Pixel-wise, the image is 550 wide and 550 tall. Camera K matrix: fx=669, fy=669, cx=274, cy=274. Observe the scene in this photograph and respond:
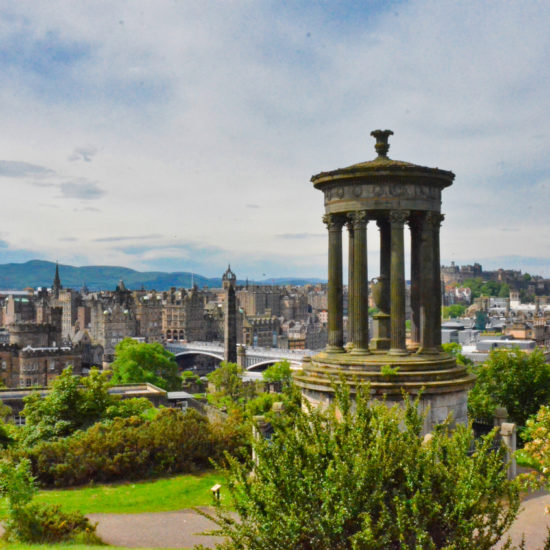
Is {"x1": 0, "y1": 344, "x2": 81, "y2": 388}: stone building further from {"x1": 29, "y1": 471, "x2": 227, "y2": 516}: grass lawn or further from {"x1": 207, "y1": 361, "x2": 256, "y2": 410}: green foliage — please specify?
{"x1": 29, "y1": 471, "x2": 227, "y2": 516}: grass lawn

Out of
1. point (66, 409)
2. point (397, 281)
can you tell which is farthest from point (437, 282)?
point (66, 409)

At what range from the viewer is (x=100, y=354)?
147375 millimetres

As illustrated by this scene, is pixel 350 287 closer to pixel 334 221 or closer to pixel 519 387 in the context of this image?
pixel 334 221

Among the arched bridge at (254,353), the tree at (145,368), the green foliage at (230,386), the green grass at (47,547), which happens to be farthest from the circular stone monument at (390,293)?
the arched bridge at (254,353)

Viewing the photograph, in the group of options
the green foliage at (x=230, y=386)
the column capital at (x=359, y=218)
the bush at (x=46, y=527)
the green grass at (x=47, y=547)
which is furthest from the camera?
the green foliage at (x=230, y=386)

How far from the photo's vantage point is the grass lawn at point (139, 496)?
21875 mm

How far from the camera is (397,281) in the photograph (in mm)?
22891

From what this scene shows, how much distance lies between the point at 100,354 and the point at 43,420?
400 feet

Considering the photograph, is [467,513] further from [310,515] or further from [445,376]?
[445,376]

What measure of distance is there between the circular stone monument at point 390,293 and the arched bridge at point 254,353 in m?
88.1

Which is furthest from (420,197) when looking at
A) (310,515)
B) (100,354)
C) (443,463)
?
(100,354)

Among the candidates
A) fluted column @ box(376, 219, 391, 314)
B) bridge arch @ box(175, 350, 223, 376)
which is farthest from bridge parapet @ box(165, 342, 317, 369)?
fluted column @ box(376, 219, 391, 314)

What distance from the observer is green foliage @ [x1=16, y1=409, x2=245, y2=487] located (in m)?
25.1

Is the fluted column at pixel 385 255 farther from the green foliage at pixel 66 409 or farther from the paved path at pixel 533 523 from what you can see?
the green foliage at pixel 66 409
